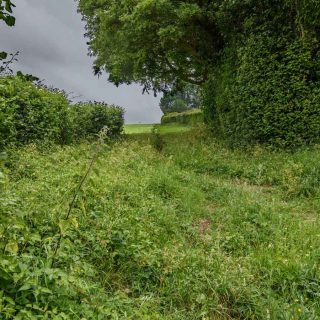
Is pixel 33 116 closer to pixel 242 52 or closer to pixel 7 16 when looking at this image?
pixel 242 52

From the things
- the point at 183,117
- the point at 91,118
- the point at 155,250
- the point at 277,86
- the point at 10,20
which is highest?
the point at 183,117

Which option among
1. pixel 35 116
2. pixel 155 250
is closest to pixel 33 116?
pixel 35 116

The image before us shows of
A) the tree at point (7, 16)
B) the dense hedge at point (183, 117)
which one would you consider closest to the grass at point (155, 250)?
the tree at point (7, 16)

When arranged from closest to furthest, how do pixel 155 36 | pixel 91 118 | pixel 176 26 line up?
pixel 176 26, pixel 155 36, pixel 91 118

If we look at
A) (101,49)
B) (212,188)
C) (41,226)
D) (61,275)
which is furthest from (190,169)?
(101,49)

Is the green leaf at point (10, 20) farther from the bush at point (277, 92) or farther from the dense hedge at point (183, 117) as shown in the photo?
the dense hedge at point (183, 117)

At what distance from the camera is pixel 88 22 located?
21.1m

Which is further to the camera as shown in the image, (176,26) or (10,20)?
(176,26)

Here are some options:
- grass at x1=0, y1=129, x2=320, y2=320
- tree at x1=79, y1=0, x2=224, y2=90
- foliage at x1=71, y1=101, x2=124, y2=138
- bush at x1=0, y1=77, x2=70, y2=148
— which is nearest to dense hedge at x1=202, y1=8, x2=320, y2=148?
tree at x1=79, y1=0, x2=224, y2=90

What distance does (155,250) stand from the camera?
4219 mm

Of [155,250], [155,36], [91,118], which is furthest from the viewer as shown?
[91,118]

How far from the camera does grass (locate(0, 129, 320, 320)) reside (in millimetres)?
2816

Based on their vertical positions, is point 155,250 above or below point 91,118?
below

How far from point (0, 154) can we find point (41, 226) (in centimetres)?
200
